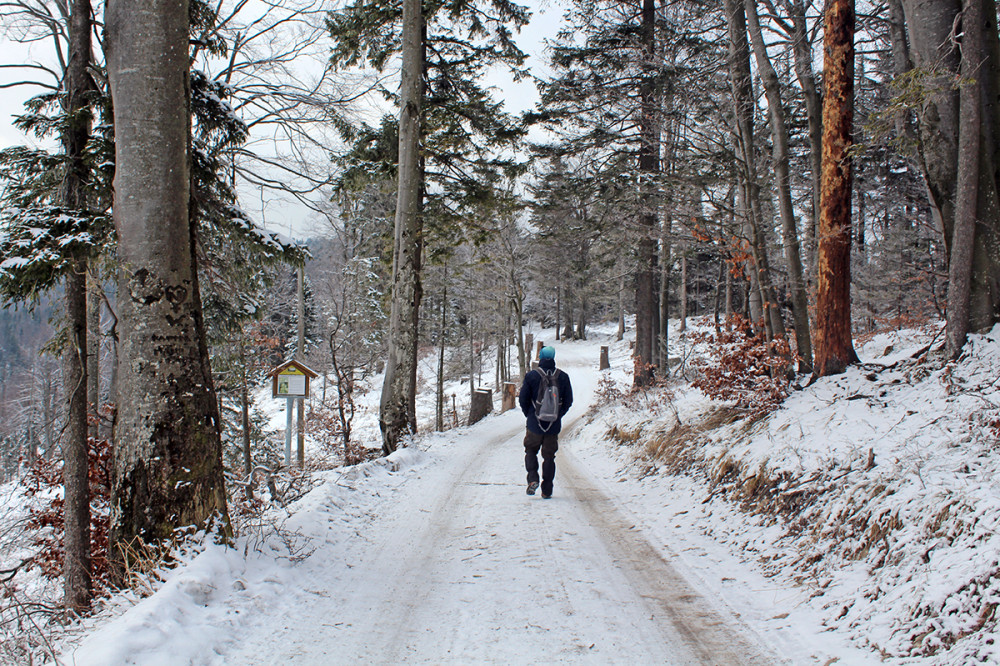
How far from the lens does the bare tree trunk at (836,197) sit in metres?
6.26

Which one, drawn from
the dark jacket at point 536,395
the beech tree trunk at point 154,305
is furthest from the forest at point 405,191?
the dark jacket at point 536,395

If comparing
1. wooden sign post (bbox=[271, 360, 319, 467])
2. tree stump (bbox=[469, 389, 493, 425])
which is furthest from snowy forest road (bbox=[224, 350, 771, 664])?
tree stump (bbox=[469, 389, 493, 425])

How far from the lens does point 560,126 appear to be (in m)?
13.7

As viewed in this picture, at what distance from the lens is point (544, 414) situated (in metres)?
6.57

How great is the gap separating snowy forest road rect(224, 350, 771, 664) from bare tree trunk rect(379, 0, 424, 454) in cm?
415

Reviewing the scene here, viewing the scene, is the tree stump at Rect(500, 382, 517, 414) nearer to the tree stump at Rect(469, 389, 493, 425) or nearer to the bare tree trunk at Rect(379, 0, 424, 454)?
the tree stump at Rect(469, 389, 493, 425)

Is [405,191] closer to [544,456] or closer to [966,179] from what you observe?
[544,456]

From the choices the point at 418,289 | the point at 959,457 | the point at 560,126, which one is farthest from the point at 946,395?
the point at 560,126

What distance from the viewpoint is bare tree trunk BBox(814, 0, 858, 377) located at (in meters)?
6.26

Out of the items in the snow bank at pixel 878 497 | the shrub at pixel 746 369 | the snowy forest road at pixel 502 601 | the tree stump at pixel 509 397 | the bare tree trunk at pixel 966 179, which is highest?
the bare tree trunk at pixel 966 179

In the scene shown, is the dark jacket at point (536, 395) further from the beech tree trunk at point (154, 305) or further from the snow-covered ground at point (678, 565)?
the beech tree trunk at point (154, 305)

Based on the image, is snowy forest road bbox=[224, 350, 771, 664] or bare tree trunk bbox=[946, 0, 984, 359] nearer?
snowy forest road bbox=[224, 350, 771, 664]

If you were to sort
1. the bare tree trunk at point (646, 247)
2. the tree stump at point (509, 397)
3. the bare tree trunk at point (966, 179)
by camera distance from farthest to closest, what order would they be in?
the tree stump at point (509, 397)
the bare tree trunk at point (646, 247)
the bare tree trunk at point (966, 179)

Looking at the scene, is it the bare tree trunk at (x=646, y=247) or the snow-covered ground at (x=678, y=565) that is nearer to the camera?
the snow-covered ground at (x=678, y=565)
